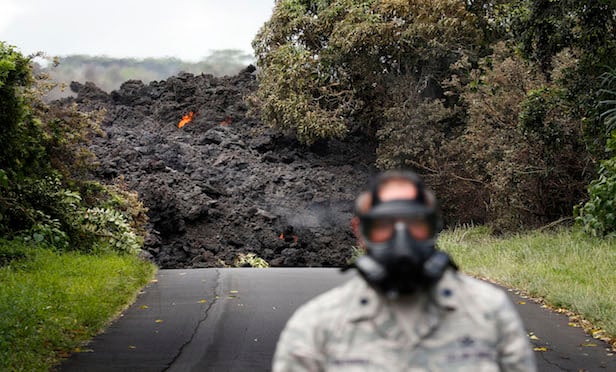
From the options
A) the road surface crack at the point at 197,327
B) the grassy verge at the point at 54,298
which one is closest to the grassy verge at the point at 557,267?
the road surface crack at the point at 197,327

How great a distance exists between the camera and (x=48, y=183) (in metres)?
20.7

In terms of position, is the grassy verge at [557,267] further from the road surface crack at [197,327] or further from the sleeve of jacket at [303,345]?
the sleeve of jacket at [303,345]

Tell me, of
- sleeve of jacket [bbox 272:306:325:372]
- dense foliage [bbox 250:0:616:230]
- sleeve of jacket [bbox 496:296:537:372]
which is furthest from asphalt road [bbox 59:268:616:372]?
dense foliage [bbox 250:0:616:230]

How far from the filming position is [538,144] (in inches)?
968

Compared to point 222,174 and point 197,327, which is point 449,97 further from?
point 197,327

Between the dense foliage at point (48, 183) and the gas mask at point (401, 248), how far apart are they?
13.1 meters

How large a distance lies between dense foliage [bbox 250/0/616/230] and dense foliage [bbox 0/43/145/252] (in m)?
9.92

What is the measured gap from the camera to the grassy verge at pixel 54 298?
9453mm

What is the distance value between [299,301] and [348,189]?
24067 millimetres

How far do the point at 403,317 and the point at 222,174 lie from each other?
3679 cm

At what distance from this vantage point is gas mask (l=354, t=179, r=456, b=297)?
8.50ft

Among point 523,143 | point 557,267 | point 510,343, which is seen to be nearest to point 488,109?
point 523,143

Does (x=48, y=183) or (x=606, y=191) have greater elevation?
(x=48, y=183)

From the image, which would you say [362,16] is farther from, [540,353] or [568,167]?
[540,353]
